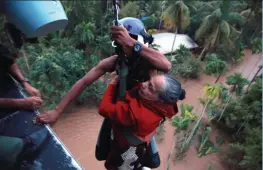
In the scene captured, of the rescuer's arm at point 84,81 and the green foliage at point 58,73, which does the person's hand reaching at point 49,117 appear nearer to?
the rescuer's arm at point 84,81

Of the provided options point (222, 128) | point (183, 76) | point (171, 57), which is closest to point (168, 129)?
point (222, 128)

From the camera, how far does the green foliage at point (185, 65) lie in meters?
11.4

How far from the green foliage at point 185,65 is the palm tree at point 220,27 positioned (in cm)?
127

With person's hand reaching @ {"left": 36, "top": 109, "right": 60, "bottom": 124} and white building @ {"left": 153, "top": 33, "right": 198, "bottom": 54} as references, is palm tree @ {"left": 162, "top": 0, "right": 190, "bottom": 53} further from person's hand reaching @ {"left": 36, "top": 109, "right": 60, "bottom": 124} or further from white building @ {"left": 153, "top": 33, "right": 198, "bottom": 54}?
person's hand reaching @ {"left": 36, "top": 109, "right": 60, "bottom": 124}

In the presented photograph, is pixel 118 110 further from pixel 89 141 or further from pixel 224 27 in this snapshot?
pixel 224 27

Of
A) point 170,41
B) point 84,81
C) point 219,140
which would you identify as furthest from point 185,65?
point 84,81

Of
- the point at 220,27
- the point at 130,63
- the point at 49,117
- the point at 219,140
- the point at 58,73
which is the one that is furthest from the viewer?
the point at 220,27

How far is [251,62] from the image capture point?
46.1ft

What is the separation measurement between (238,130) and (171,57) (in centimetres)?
496

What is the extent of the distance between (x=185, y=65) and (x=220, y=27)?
2.33 m

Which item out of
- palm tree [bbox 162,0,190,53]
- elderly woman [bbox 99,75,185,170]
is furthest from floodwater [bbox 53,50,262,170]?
palm tree [bbox 162,0,190,53]

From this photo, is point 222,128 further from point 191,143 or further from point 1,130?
point 1,130

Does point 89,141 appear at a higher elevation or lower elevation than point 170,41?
higher

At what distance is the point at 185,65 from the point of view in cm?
1155
